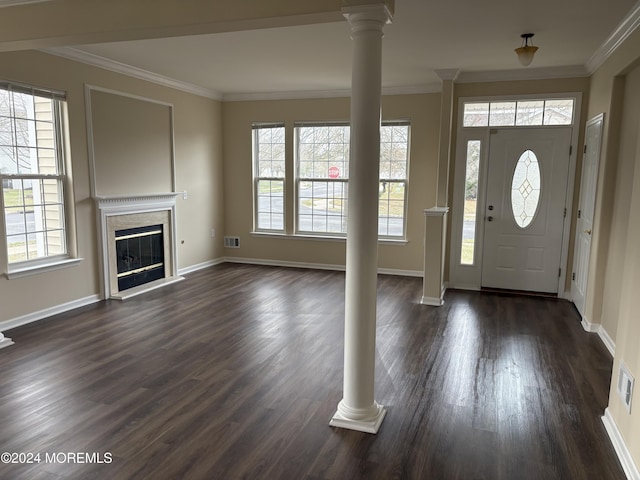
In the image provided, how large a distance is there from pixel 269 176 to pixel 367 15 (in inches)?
201

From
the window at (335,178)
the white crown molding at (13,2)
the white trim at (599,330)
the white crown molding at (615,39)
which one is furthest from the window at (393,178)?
the white crown molding at (13,2)

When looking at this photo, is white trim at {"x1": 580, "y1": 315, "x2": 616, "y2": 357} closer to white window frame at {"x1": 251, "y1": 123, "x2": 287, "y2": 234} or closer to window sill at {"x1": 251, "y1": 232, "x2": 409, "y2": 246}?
window sill at {"x1": 251, "y1": 232, "x2": 409, "y2": 246}

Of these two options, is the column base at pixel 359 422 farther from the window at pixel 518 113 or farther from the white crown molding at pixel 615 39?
the window at pixel 518 113

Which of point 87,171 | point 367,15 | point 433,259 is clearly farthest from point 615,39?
point 87,171

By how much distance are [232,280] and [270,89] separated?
112 inches

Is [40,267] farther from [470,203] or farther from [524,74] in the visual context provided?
[524,74]

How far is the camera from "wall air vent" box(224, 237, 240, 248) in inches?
304

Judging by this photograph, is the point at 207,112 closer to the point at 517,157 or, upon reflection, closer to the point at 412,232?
the point at 412,232

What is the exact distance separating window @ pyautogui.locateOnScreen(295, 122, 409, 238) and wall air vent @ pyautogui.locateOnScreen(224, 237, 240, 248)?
3.59 ft

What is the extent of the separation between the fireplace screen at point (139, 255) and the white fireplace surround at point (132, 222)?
0.07m

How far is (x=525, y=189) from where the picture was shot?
18.5 feet

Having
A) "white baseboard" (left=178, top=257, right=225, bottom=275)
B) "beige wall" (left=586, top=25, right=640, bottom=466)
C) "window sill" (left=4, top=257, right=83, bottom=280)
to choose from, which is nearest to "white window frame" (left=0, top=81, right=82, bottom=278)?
"window sill" (left=4, top=257, right=83, bottom=280)

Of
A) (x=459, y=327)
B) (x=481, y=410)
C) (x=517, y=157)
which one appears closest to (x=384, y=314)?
(x=459, y=327)

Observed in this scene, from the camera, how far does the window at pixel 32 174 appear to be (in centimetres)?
428
